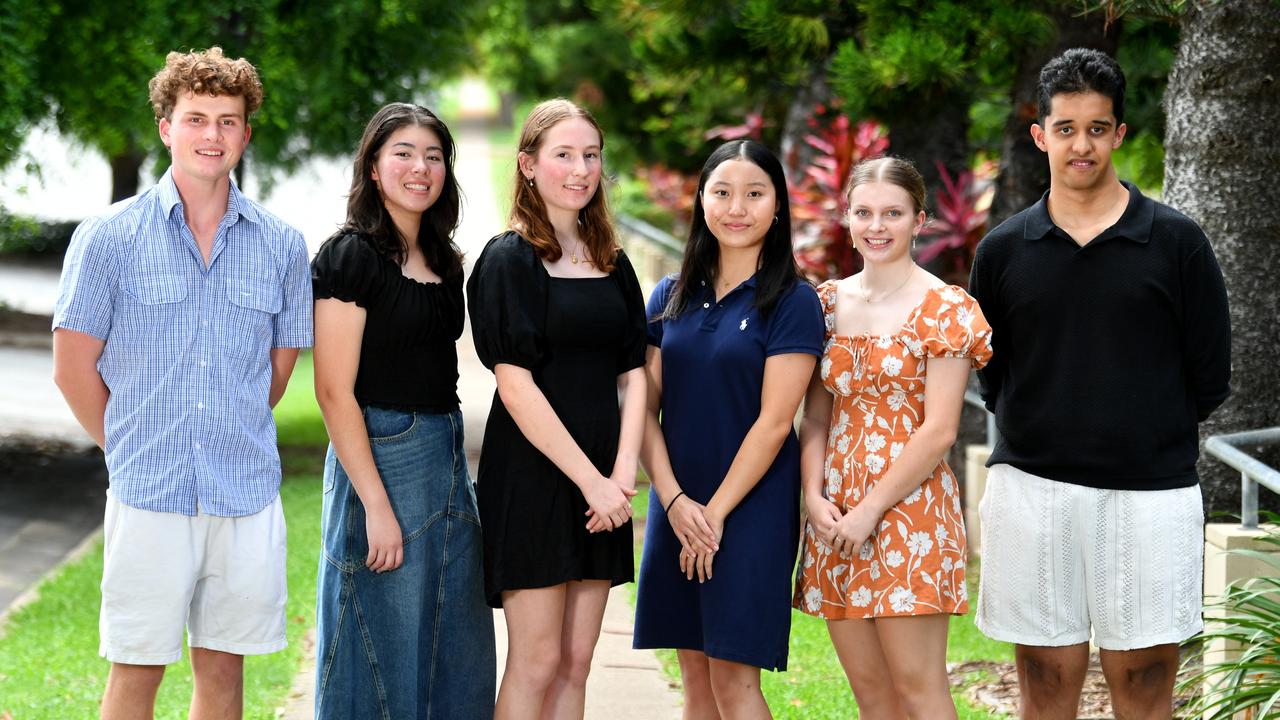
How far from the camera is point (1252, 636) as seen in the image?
3986 millimetres

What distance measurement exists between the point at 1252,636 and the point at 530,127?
2.48m

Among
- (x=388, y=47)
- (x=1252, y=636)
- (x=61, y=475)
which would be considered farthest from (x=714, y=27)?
(x=61, y=475)

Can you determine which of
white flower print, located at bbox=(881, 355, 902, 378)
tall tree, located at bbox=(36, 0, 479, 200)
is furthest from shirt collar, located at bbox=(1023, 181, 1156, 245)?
tall tree, located at bbox=(36, 0, 479, 200)

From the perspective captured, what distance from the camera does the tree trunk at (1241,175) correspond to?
16.4ft

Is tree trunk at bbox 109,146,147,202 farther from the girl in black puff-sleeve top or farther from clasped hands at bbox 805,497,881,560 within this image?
clasped hands at bbox 805,497,881,560

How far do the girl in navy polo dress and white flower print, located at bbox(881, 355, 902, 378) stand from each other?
17cm

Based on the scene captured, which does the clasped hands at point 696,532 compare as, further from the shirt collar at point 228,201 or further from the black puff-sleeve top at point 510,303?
the shirt collar at point 228,201

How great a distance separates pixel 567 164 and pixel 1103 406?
1491 mm

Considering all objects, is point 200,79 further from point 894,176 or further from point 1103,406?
point 1103,406

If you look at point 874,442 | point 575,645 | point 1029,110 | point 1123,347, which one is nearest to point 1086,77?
point 1123,347

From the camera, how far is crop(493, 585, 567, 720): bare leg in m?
3.63

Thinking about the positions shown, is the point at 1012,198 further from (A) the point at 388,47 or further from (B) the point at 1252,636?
(A) the point at 388,47

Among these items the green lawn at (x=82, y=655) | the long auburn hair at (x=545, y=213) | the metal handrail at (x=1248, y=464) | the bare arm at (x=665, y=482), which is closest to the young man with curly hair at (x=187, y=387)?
the long auburn hair at (x=545, y=213)

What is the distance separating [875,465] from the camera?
358 centimetres
